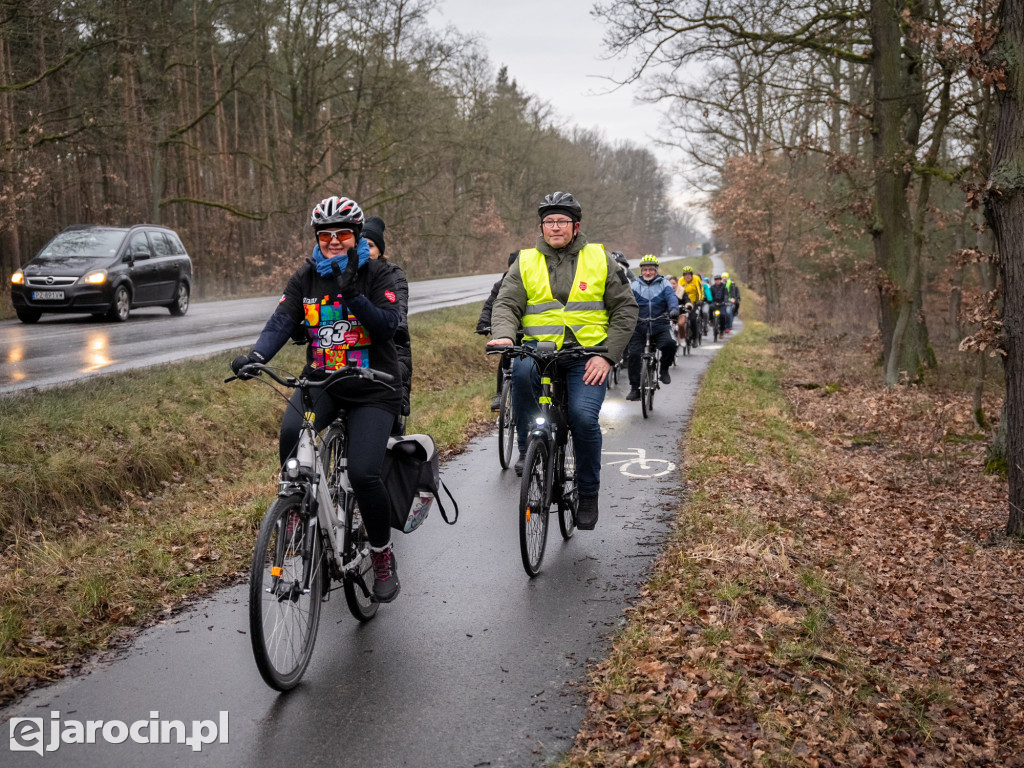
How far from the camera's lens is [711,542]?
630 centimetres

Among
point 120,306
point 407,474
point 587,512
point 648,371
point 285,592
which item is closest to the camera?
point 285,592

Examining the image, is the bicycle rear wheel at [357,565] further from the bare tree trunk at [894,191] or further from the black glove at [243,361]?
the bare tree trunk at [894,191]

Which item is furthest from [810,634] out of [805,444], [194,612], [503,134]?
[503,134]

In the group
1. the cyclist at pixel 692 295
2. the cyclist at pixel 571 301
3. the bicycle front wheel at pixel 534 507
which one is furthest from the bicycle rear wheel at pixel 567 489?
the cyclist at pixel 692 295

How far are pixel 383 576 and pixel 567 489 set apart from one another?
186 cm

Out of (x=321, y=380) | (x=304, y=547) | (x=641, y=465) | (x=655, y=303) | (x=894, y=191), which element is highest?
(x=894, y=191)

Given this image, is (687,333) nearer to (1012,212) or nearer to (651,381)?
(651,381)

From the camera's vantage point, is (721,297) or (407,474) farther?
(721,297)

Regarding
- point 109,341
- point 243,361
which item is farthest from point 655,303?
point 243,361

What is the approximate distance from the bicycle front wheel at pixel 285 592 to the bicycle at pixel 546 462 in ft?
4.95

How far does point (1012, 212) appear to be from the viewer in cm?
723

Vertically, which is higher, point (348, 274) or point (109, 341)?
point (348, 274)

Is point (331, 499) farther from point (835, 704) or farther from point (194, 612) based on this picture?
point (835, 704)

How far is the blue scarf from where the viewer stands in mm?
4508
